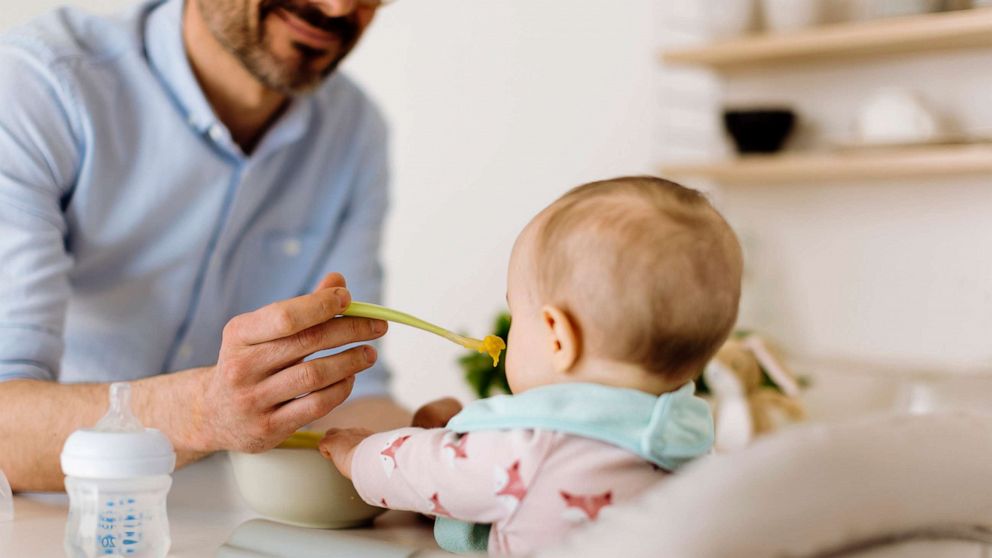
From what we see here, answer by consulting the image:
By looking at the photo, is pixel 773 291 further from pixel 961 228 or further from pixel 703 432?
pixel 703 432

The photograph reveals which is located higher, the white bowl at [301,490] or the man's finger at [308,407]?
the man's finger at [308,407]

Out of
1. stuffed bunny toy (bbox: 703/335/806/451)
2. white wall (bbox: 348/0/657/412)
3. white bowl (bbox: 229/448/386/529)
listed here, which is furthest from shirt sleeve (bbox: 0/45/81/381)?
white wall (bbox: 348/0/657/412)

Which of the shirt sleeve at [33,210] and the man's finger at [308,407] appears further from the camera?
the shirt sleeve at [33,210]

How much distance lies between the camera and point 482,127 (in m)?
3.54

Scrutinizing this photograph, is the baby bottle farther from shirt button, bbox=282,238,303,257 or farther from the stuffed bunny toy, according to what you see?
the stuffed bunny toy

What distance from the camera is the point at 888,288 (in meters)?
2.88

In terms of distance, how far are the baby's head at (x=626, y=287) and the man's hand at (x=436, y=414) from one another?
0.25 meters

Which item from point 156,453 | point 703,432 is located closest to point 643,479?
point 703,432

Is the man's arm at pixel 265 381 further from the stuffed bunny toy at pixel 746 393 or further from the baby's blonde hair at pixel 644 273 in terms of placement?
the stuffed bunny toy at pixel 746 393

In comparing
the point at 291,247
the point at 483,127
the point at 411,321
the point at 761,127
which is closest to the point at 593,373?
the point at 411,321

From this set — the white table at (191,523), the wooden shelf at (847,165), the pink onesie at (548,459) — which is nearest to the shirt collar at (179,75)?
the white table at (191,523)

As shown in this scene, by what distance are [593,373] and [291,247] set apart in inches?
44.3

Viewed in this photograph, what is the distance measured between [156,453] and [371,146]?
1216mm

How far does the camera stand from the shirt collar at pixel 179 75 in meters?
1.62
